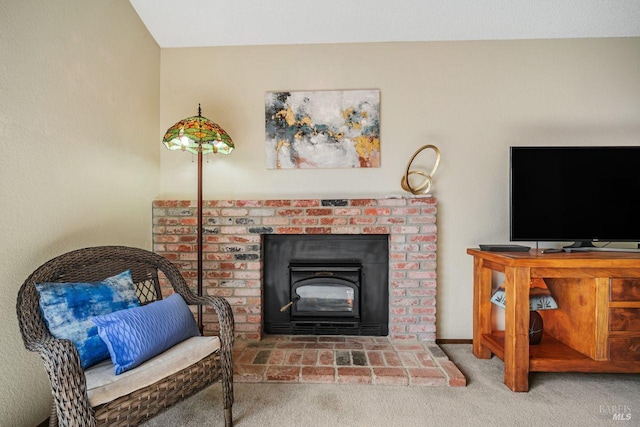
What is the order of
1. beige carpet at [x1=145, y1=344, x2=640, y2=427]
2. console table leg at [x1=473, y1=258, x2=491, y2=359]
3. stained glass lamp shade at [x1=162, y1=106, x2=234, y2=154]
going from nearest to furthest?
beige carpet at [x1=145, y1=344, x2=640, y2=427] < stained glass lamp shade at [x1=162, y1=106, x2=234, y2=154] < console table leg at [x1=473, y1=258, x2=491, y2=359]

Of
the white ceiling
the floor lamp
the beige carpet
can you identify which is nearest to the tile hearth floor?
the beige carpet

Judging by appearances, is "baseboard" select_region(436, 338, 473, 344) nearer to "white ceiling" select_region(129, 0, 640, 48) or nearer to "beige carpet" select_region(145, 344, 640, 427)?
"beige carpet" select_region(145, 344, 640, 427)

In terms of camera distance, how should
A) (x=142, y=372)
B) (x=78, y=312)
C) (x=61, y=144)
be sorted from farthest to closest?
(x=61, y=144), (x=78, y=312), (x=142, y=372)

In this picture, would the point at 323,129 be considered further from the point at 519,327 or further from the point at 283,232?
the point at 519,327

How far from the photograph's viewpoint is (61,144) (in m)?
1.63

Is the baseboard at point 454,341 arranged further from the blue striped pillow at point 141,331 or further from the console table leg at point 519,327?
the blue striped pillow at point 141,331

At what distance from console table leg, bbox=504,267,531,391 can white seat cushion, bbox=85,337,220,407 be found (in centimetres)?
168

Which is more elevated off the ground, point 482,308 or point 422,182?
point 422,182

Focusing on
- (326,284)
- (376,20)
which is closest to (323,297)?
(326,284)

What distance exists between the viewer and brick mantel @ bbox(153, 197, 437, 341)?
2.33 m

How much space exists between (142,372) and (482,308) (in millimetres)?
2131

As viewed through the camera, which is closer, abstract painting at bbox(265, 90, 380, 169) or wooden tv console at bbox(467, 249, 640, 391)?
wooden tv console at bbox(467, 249, 640, 391)

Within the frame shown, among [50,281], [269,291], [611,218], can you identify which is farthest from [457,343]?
[50,281]

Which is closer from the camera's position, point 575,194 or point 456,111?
point 575,194
